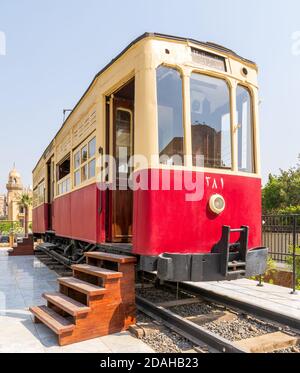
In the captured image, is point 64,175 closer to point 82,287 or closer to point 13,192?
point 82,287

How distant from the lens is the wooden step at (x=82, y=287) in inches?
156

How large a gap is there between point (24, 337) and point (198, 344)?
1.88 meters

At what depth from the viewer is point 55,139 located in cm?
907

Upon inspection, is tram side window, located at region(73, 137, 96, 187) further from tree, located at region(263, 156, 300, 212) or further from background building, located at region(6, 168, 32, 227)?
background building, located at region(6, 168, 32, 227)

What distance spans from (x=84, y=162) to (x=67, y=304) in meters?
2.67

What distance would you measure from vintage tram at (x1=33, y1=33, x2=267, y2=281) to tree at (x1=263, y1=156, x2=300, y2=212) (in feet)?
109

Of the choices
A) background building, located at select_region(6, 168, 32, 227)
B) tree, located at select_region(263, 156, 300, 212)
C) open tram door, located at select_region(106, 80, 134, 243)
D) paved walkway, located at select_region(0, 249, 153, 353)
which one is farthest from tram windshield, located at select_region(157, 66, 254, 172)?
background building, located at select_region(6, 168, 32, 227)

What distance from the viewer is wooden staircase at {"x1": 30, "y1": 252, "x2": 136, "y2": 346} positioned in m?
3.84

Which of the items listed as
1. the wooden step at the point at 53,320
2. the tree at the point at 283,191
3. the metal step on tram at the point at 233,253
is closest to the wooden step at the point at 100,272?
the wooden step at the point at 53,320

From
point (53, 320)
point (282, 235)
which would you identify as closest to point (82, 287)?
point (53, 320)

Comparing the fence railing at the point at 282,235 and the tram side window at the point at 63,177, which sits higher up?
the tram side window at the point at 63,177

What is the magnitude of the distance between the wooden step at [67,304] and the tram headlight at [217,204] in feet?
6.08

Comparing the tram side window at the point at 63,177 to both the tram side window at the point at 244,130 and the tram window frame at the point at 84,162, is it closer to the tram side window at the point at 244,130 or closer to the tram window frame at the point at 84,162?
the tram window frame at the point at 84,162

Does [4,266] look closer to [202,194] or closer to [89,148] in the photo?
[89,148]
